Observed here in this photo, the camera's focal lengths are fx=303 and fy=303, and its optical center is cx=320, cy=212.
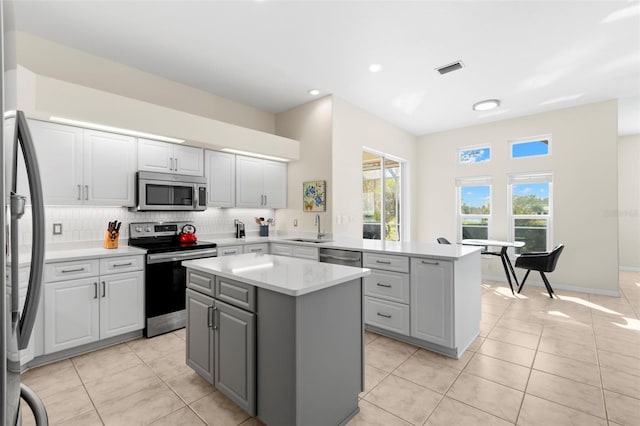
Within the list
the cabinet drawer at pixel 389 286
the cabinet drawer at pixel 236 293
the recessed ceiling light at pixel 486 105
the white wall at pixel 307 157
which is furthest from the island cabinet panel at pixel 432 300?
the recessed ceiling light at pixel 486 105

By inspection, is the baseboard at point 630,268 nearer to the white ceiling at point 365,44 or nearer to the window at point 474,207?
the window at point 474,207

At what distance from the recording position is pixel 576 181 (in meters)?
4.99

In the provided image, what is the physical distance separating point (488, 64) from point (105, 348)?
16.8 feet

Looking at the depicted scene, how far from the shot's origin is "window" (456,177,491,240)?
5.97 meters

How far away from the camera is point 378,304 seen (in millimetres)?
3094

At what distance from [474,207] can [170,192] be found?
18.2 feet

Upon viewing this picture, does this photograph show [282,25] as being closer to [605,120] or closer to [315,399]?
[315,399]

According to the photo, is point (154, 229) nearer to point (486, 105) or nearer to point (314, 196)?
point (314, 196)

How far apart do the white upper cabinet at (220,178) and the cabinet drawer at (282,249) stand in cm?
84

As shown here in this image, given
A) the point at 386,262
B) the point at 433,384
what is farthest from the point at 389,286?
the point at 433,384

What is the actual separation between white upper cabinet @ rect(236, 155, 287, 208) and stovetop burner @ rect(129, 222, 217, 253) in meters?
0.92

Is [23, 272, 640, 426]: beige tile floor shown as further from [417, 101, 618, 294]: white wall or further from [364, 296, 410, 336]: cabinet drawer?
[417, 101, 618, 294]: white wall

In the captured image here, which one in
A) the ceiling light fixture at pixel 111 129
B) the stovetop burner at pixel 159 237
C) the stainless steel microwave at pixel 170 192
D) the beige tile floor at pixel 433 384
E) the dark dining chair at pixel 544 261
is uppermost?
the ceiling light fixture at pixel 111 129

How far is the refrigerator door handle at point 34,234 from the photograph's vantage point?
0.76m
